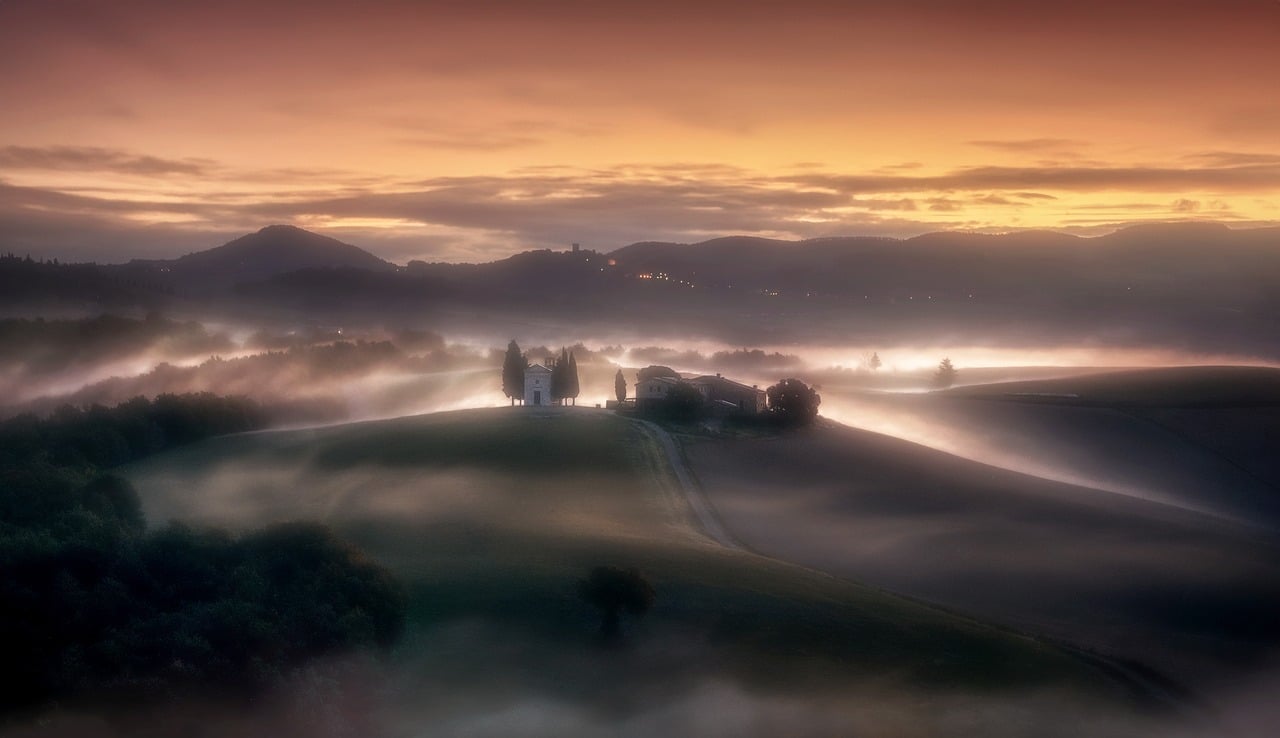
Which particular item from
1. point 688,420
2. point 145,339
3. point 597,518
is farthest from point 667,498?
point 145,339

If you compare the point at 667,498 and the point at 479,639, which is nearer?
the point at 479,639

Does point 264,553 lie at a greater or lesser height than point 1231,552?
greater

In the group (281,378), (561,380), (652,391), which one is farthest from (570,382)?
(281,378)

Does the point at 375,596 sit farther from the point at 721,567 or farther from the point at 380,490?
the point at 380,490

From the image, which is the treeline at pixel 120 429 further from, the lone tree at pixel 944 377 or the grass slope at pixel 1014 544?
the lone tree at pixel 944 377

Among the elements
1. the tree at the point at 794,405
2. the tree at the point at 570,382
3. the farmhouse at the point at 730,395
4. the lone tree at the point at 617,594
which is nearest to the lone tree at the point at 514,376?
the tree at the point at 570,382

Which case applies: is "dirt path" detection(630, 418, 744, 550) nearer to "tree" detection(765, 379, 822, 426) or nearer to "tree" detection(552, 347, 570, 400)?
"tree" detection(765, 379, 822, 426)
